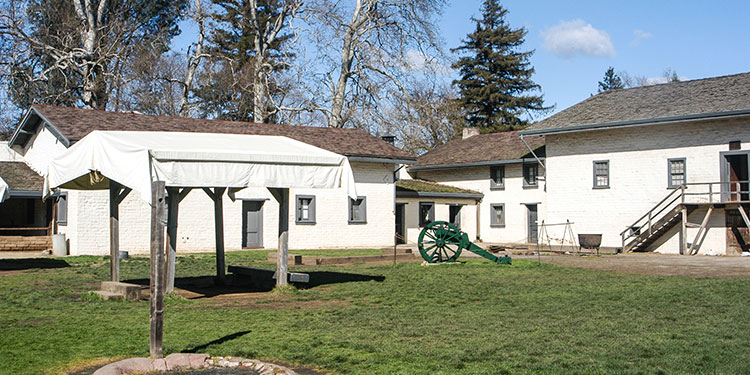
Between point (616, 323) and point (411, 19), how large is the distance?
103 ft

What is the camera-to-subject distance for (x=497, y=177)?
3828 centimetres

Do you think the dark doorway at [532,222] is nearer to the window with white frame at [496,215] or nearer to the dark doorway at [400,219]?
the window with white frame at [496,215]

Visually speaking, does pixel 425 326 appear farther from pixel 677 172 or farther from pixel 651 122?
pixel 677 172

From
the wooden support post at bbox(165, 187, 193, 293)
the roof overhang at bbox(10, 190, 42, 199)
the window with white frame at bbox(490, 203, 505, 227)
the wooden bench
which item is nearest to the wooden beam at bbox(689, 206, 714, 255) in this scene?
the window with white frame at bbox(490, 203, 505, 227)

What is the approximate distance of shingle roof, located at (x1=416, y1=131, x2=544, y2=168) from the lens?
3754 cm

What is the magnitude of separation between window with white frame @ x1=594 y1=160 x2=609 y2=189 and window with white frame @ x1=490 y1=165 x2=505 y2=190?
7.41 m

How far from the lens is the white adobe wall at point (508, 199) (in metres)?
36.2

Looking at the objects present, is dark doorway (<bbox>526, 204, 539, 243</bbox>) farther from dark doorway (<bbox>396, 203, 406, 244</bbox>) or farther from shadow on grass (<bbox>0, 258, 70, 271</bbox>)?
shadow on grass (<bbox>0, 258, 70, 271</bbox>)

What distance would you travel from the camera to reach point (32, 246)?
27984mm

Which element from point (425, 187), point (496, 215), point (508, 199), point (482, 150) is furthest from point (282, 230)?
point (482, 150)

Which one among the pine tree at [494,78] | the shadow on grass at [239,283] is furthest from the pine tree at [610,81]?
the shadow on grass at [239,283]

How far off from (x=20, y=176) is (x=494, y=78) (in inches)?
1418

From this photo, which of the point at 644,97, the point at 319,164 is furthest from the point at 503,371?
the point at 644,97

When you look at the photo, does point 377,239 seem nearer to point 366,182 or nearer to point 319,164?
point 366,182
